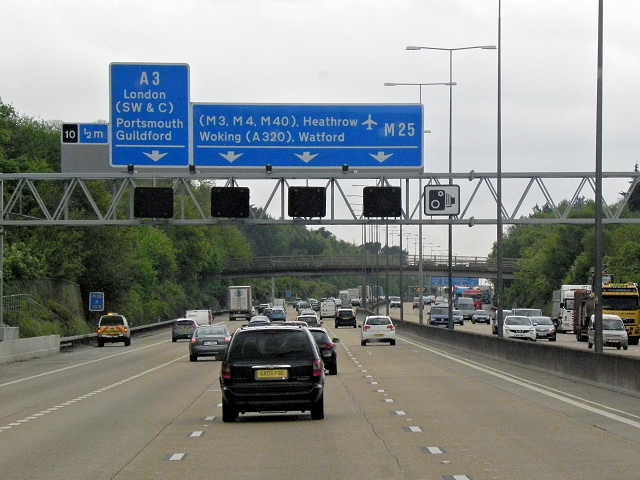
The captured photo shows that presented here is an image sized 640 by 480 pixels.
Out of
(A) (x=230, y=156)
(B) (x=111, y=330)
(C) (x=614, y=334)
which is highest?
(A) (x=230, y=156)

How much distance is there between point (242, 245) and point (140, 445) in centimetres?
17945

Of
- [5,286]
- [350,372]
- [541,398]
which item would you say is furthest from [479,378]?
Result: [5,286]

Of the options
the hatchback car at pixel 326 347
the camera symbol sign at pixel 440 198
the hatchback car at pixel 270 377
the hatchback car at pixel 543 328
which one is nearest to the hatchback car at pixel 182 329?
the hatchback car at pixel 543 328

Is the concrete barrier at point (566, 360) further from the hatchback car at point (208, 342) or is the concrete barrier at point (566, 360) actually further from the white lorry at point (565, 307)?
the white lorry at point (565, 307)

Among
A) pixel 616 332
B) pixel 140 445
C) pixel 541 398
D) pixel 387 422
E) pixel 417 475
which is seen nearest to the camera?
pixel 417 475

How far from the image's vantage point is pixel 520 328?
61562 millimetres

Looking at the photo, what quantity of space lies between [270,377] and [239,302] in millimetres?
103564

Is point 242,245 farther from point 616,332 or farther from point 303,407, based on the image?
point 303,407

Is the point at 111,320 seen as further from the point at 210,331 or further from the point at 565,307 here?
the point at 565,307

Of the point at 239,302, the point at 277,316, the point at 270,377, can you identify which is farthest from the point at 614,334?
the point at 239,302

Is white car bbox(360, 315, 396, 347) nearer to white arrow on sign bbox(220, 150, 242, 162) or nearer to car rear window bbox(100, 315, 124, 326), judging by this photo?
car rear window bbox(100, 315, 124, 326)

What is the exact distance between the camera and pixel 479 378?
3294 cm

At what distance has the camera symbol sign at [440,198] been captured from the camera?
144ft

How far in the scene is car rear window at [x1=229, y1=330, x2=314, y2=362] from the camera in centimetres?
1969
